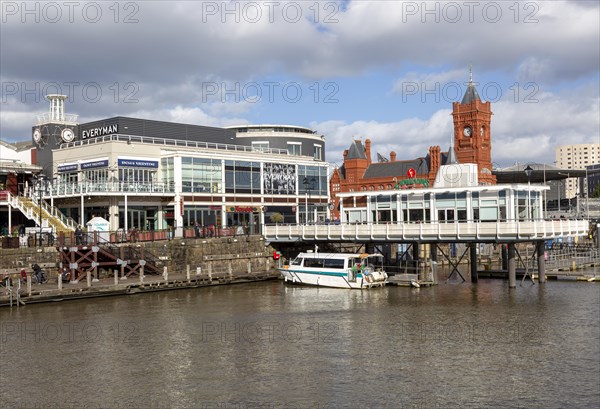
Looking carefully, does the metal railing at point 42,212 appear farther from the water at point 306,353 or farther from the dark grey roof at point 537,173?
the dark grey roof at point 537,173

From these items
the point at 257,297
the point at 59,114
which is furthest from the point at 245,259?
the point at 59,114

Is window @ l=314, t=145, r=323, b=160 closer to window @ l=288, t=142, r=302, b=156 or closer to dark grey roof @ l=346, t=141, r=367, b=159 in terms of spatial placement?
window @ l=288, t=142, r=302, b=156

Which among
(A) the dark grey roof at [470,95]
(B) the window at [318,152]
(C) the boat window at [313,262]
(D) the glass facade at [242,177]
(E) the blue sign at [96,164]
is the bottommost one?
(C) the boat window at [313,262]

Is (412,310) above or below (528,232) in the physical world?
below

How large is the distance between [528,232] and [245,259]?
26.8 meters

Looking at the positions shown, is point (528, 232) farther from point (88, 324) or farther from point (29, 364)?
Result: point (29, 364)

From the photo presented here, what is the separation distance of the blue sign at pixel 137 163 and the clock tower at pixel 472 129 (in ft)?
227

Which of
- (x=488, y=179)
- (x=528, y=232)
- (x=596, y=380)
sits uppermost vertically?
(x=488, y=179)

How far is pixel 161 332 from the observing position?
36.5 metres

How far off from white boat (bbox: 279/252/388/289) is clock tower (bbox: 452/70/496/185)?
69500 millimetres

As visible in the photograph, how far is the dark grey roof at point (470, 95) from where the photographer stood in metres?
125

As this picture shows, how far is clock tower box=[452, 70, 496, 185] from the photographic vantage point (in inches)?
4847
